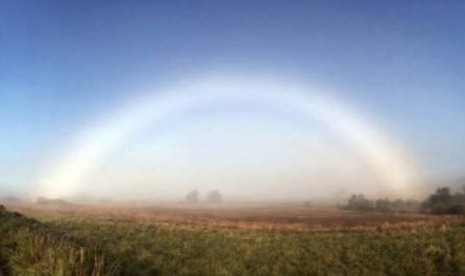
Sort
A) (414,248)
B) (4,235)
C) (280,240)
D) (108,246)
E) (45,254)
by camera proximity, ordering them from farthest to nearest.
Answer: (280,240), (108,246), (4,235), (414,248), (45,254)

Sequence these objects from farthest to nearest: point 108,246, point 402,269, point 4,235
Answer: point 108,246 < point 4,235 < point 402,269

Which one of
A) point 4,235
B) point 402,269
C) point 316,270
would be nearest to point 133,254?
point 4,235

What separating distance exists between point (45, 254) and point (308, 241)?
1755cm

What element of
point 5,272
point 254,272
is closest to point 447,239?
point 254,272

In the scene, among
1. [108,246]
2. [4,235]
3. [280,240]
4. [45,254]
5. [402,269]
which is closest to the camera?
[45,254]

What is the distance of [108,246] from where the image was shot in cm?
3111

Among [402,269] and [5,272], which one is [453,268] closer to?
[402,269]

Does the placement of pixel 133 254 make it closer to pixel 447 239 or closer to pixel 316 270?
pixel 316 270

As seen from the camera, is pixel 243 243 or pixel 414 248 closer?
pixel 414 248

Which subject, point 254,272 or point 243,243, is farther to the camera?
point 243,243

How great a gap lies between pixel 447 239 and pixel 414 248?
3425mm

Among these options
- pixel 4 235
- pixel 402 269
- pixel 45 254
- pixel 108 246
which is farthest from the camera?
pixel 108 246

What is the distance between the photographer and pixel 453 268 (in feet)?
75.2

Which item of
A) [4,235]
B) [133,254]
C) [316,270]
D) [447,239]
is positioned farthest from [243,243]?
[4,235]
